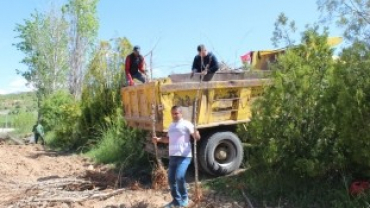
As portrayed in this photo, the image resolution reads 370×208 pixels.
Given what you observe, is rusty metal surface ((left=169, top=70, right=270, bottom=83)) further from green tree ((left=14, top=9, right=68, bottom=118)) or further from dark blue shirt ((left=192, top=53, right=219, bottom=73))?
green tree ((left=14, top=9, right=68, bottom=118))

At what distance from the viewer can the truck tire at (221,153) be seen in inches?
317

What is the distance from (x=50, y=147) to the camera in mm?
17531

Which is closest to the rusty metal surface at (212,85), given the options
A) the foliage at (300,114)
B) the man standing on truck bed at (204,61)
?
the man standing on truck bed at (204,61)

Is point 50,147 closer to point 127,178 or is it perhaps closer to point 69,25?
point 127,178

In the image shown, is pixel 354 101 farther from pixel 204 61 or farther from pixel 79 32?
pixel 79 32

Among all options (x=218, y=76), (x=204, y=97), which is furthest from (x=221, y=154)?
(x=218, y=76)

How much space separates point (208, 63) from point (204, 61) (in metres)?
0.31

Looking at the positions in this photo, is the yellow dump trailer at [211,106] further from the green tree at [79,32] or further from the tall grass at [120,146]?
the green tree at [79,32]

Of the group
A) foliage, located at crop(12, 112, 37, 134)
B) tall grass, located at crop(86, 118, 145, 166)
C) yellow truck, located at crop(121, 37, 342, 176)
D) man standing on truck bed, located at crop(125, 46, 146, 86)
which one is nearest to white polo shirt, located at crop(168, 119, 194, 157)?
yellow truck, located at crop(121, 37, 342, 176)

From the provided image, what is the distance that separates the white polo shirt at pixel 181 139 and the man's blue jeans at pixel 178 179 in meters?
0.09

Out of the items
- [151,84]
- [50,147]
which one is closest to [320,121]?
[151,84]

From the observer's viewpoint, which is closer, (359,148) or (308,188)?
(359,148)

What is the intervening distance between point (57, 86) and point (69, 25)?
5.17 meters

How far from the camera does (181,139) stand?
664cm
